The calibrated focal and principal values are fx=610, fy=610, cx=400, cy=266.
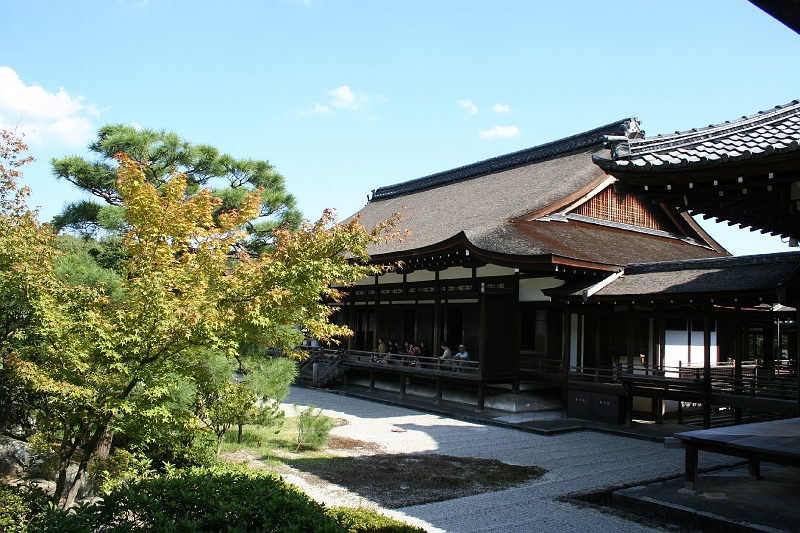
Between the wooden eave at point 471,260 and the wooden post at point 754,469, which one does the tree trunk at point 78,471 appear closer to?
the wooden post at point 754,469

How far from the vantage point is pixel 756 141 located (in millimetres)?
5414

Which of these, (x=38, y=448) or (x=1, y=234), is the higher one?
(x=1, y=234)

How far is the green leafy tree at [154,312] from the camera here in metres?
5.55

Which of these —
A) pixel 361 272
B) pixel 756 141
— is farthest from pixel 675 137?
pixel 361 272

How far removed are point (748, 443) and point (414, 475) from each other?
4.34 metres

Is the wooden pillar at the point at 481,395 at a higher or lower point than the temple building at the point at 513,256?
lower

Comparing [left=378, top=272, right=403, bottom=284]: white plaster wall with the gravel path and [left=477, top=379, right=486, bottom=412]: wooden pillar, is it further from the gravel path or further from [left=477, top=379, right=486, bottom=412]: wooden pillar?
[left=477, top=379, right=486, bottom=412]: wooden pillar

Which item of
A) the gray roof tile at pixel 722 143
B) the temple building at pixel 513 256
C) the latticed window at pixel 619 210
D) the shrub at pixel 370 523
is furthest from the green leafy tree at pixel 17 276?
the latticed window at pixel 619 210

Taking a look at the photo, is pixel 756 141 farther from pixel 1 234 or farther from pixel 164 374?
pixel 1 234

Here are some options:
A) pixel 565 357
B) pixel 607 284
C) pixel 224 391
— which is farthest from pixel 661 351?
pixel 224 391

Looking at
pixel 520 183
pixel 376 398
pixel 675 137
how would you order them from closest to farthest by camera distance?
pixel 675 137, pixel 376 398, pixel 520 183

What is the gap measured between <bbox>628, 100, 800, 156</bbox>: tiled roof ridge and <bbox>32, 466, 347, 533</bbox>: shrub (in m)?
4.26

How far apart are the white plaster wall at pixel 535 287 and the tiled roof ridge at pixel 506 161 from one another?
16.0 feet

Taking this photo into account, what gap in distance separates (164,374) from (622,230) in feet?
50.8
